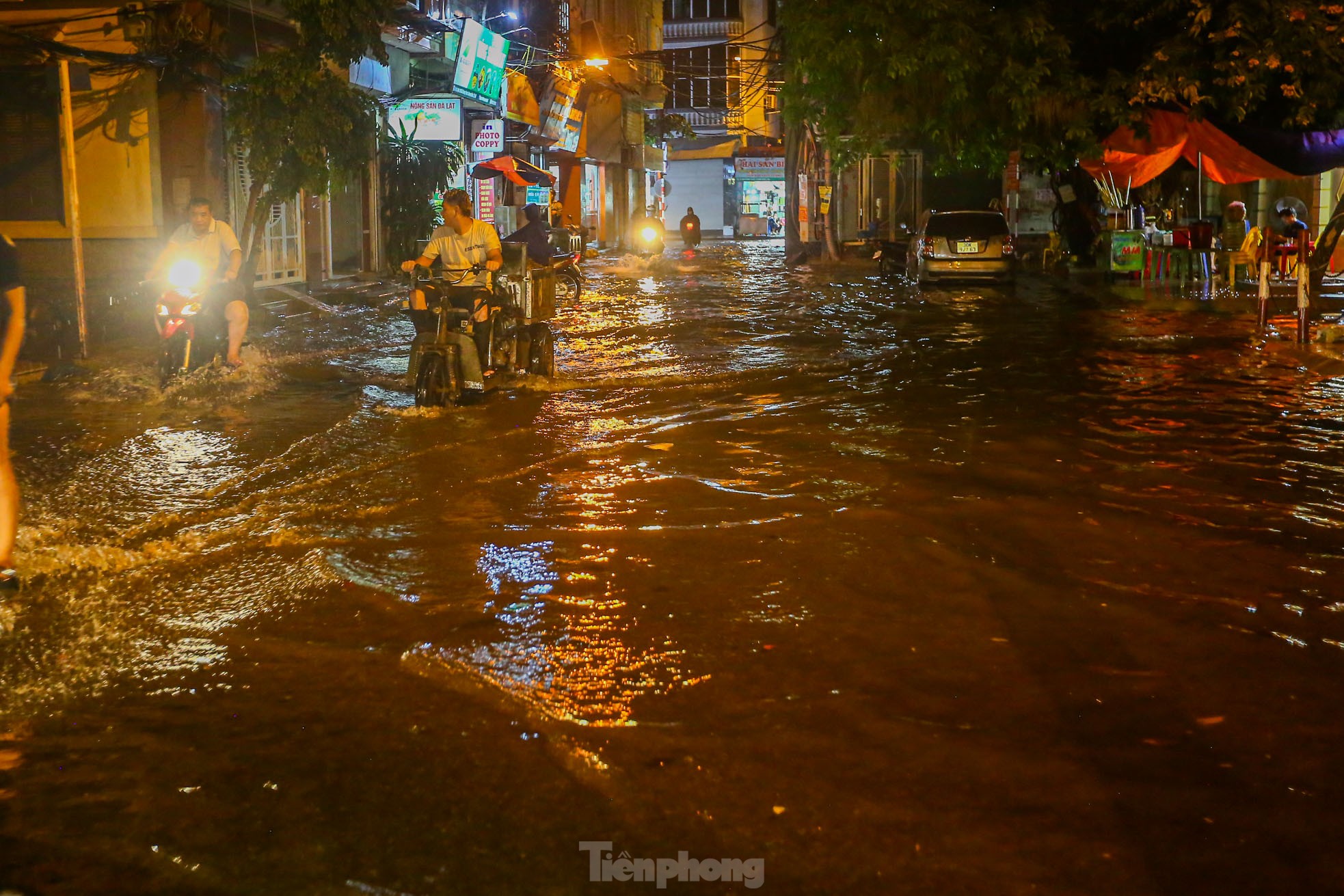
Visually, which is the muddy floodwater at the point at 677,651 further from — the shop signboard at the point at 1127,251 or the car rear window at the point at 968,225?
the shop signboard at the point at 1127,251

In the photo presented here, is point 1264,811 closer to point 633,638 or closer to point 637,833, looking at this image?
point 637,833

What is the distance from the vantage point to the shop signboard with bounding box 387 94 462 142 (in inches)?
1118

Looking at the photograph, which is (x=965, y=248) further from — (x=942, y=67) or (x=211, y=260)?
(x=211, y=260)

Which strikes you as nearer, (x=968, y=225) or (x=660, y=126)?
(x=968, y=225)

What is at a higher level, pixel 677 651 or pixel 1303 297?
pixel 1303 297

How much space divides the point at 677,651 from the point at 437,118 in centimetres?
2543

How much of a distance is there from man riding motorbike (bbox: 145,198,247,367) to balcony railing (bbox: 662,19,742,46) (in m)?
59.6

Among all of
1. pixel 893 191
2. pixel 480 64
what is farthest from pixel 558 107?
pixel 893 191

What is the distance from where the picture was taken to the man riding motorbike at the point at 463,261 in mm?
11125

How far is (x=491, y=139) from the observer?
32.2 metres

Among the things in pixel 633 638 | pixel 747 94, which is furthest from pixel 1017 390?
pixel 747 94

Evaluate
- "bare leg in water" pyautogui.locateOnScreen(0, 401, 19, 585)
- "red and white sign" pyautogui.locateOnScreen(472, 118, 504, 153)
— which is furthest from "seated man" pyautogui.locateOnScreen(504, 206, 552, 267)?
"red and white sign" pyautogui.locateOnScreen(472, 118, 504, 153)

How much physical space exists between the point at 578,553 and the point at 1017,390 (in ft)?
22.4

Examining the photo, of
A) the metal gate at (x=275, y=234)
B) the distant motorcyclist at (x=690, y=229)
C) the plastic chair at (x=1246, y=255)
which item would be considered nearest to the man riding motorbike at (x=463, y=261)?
the metal gate at (x=275, y=234)
